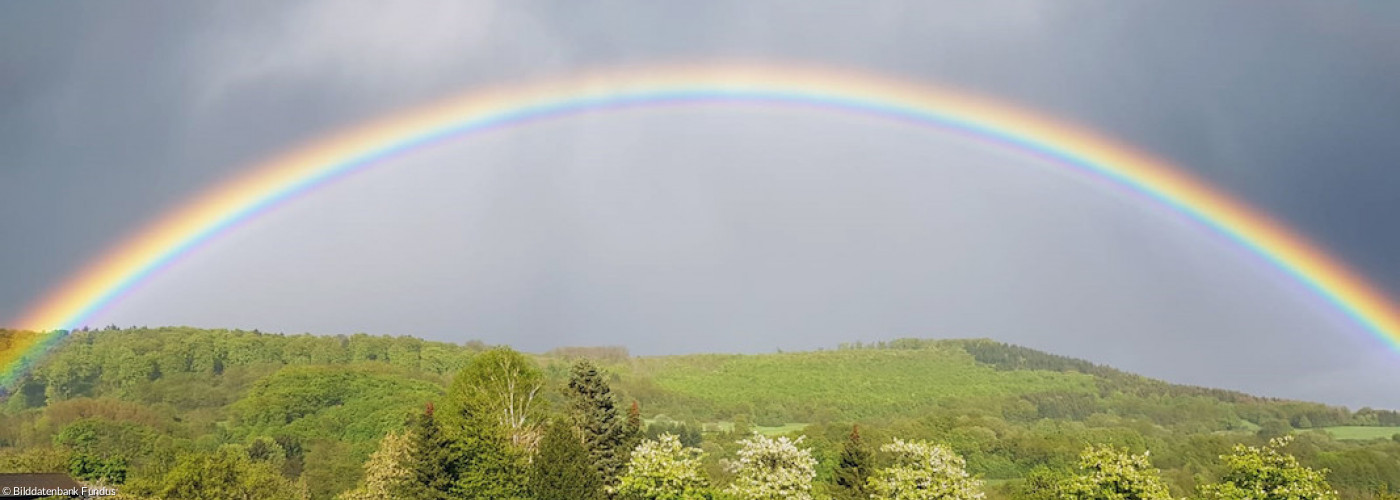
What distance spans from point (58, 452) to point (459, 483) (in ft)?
255

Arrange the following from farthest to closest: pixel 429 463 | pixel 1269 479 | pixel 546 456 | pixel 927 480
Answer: pixel 429 463, pixel 546 456, pixel 927 480, pixel 1269 479

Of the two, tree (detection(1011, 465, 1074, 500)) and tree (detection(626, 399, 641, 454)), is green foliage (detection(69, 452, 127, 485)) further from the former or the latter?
tree (detection(1011, 465, 1074, 500))

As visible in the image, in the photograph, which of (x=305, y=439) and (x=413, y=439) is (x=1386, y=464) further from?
(x=305, y=439)

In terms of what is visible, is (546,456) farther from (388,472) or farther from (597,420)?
(388,472)

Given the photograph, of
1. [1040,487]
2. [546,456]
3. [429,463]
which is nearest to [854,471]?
[546,456]

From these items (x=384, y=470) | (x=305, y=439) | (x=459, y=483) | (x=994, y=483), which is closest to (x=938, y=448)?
(x=459, y=483)

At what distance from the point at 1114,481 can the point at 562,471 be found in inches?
1473

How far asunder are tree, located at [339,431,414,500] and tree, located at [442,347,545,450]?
215 inches

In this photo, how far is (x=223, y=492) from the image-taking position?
77438mm

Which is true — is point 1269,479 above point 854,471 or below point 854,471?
below

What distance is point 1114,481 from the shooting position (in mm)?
58969

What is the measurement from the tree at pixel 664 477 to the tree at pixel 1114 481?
78.6ft

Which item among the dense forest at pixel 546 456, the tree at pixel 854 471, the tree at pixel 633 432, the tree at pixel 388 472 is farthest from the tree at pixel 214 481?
the tree at pixel 854 471

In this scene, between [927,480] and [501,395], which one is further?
[501,395]
